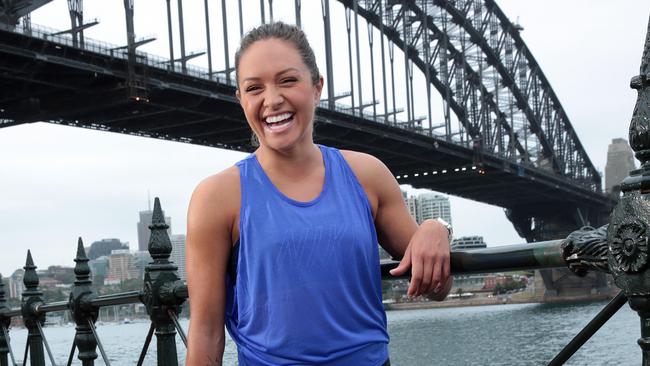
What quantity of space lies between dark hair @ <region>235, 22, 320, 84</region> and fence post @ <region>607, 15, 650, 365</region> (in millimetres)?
A: 660

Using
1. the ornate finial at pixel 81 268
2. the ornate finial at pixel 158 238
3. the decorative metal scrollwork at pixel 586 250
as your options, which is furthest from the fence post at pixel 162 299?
the decorative metal scrollwork at pixel 586 250

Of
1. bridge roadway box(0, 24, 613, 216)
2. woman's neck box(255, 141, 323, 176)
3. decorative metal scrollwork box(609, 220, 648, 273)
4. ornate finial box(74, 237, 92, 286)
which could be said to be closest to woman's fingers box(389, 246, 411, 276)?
woman's neck box(255, 141, 323, 176)

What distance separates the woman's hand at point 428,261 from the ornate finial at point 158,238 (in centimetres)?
138

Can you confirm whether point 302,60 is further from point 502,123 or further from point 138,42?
point 502,123

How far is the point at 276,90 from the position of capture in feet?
5.84

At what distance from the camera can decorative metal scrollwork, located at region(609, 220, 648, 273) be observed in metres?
1.37

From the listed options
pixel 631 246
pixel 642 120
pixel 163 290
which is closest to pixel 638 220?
pixel 631 246

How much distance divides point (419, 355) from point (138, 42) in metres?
10.9

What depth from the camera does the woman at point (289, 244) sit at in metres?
1.70

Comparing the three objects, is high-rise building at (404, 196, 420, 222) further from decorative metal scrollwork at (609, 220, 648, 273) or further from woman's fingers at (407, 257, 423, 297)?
decorative metal scrollwork at (609, 220, 648, 273)

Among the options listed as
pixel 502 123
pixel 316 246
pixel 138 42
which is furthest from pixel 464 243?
pixel 502 123

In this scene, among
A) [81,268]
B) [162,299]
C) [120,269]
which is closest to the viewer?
[162,299]

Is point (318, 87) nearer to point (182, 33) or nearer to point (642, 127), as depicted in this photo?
point (642, 127)

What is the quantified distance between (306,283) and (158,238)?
148cm
